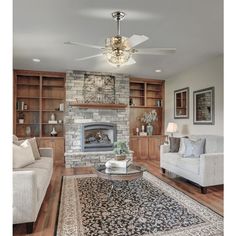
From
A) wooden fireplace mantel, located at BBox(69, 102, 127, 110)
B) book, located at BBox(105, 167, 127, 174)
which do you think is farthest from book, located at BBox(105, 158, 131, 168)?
wooden fireplace mantel, located at BBox(69, 102, 127, 110)

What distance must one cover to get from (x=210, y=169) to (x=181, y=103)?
9.41 ft

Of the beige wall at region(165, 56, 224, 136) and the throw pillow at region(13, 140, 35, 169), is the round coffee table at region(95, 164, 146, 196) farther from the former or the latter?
the beige wall at region(165, 56, 224, 136)

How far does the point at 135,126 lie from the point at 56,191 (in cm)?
382

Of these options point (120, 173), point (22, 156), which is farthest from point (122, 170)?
point (22, 156)

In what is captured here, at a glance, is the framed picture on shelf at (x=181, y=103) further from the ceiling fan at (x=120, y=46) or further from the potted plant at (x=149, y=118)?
the ceiling fan at (x=120, y=46)

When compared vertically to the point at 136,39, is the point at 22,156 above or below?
below

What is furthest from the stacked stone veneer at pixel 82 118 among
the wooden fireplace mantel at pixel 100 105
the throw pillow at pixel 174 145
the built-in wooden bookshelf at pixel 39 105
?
the throw pillow at pixel 174 145

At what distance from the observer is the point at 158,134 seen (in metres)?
7.05

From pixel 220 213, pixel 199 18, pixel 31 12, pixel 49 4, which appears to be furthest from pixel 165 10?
pixel 220 213

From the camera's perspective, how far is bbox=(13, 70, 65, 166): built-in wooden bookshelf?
578 cm

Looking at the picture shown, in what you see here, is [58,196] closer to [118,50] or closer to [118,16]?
[118,50]

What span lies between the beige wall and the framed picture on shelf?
0.39ft

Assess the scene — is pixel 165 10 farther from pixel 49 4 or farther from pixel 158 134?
pixel 158 134

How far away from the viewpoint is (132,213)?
2648 millimetres
